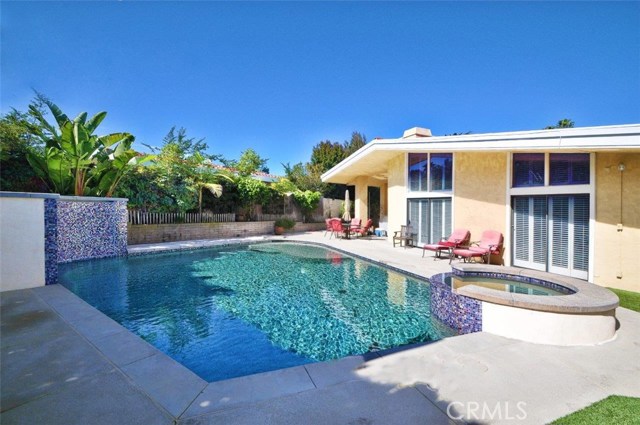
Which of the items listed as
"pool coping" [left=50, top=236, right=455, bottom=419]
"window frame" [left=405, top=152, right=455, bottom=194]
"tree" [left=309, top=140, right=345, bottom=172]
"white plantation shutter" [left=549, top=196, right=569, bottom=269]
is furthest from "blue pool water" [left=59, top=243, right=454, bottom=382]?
"tree" [left=309, top=140, right=345, bottom=172]

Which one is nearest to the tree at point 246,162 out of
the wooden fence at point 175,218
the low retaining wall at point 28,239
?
the wooden fence at point 175,218

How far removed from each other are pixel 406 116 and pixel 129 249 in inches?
1202

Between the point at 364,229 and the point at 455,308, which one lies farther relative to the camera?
the point at 364,229

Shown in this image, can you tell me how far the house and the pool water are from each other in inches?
128

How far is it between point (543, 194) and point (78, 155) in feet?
56.7

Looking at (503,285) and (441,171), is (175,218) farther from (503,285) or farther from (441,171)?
(503,285)

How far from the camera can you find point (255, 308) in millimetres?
6684

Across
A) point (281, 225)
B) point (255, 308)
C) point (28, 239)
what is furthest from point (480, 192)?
point (281, 225)

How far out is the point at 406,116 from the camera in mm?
33594

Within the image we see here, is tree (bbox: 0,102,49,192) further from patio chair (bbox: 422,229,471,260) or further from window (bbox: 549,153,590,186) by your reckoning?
window (bbox: 549,153,590,186)

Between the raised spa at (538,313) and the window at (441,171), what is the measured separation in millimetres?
7404

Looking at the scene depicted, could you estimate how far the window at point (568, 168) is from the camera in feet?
26.0

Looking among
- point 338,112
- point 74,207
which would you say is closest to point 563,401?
point 74,207

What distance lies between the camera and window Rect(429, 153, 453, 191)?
12555mm
